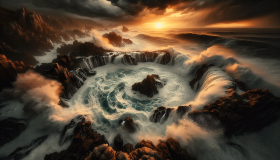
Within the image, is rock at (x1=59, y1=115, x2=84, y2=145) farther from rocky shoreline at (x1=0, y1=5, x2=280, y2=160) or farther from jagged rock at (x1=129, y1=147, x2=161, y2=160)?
jagged rock at (x1=129, y1=147, x2=161, y2=160)

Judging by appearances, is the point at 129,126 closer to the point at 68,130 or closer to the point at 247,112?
the point at 68,130

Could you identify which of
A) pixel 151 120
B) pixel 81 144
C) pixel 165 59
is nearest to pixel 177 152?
pixel 151 120

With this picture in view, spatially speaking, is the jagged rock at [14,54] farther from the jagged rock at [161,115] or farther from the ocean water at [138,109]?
the jagged rock at [161,115]

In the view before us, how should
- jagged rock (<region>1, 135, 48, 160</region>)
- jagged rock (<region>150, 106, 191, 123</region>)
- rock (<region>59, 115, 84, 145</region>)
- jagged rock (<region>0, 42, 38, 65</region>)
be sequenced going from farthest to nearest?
jagged rock (<region>0, 42, 38, 65</region>)
jagged rock (<region>150, 106, 191, 123</region>)
rock (<region>59, 115, 84, 145</region>)
jagged rock (<region>1, 135, 48, 160</region>)

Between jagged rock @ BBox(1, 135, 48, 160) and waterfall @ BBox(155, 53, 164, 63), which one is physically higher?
waterfall @ BBox(155, 53, 164, 63)

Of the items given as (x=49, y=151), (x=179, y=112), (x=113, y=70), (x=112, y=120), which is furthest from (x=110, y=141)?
(x=113, y=70)

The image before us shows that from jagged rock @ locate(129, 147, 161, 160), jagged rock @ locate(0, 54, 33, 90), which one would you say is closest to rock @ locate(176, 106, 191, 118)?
jagged rock @ locate(129, 147, 161, 160)

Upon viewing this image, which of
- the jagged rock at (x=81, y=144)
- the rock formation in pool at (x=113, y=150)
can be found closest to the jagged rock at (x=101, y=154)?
the rock formation in pool at (x=113, y=150)

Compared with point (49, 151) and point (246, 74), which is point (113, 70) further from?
point (246, 74)
